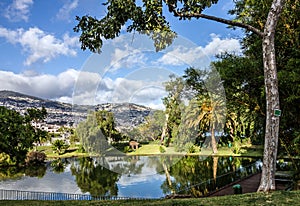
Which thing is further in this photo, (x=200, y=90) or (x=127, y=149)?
(x=200, y=90)

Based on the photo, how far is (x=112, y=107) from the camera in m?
10.5

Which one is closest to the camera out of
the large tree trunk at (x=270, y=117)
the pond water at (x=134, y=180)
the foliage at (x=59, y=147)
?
the large tree trunk at (x=270, y=117)

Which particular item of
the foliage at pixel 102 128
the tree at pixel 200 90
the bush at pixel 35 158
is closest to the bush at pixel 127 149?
the foliage at pixel 102 128

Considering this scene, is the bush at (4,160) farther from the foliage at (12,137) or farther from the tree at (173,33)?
the tree at (173,33)

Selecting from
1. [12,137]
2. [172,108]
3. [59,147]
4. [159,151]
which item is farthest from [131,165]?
[59,147]

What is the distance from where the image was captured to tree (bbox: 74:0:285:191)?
767 centimetres

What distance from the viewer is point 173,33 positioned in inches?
360

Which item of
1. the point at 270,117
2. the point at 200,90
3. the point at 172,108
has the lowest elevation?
the point at 270,117

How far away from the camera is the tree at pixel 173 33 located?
25.2ft

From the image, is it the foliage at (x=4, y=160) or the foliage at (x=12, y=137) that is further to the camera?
the foliage at (x=4, y=160)

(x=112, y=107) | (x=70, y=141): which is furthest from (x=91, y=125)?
(x=70, y=141)

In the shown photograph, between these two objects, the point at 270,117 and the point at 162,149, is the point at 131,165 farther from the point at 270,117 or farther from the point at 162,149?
the point at 270,117

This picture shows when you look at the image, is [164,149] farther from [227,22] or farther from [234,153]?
[234,153]

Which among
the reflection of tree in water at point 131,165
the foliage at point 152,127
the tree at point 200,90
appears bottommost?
the reflection of tree in water at point 131,165
